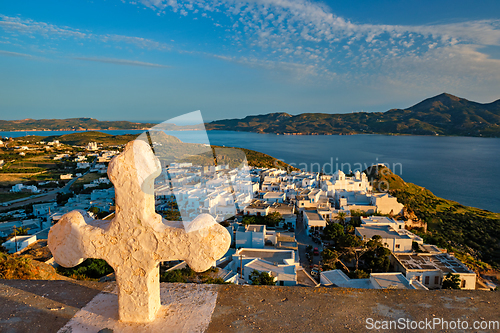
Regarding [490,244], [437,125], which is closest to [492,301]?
[490,244]

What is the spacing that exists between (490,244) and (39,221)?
138ft

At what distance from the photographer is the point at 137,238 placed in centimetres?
258

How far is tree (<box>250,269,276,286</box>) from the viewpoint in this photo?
492 inches

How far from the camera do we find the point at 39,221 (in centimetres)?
2444

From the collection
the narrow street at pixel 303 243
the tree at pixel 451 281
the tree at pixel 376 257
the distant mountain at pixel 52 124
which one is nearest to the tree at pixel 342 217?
the narrow street at pixel 303 243

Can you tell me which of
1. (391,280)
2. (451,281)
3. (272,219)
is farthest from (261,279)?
(272,219)

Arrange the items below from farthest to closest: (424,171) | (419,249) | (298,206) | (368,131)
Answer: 1. (368,131)
2. (424,171)
3. (298,206)
4. (419,249)

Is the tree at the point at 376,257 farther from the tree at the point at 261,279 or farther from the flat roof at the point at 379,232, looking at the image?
the tree at the point at 261,279

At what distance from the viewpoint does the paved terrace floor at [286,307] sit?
275 centimetres

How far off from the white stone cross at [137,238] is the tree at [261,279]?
34.0ft

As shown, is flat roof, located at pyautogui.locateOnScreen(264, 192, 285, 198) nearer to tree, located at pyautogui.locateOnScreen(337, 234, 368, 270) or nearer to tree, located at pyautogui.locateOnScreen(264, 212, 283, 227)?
tree, located at pyautogui.locateOnScreen(264, 212, 283, 227)

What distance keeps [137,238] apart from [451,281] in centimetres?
1728

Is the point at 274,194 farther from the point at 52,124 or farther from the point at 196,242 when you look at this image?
the point at 52,124

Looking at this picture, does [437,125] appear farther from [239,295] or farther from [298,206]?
[239,295]
